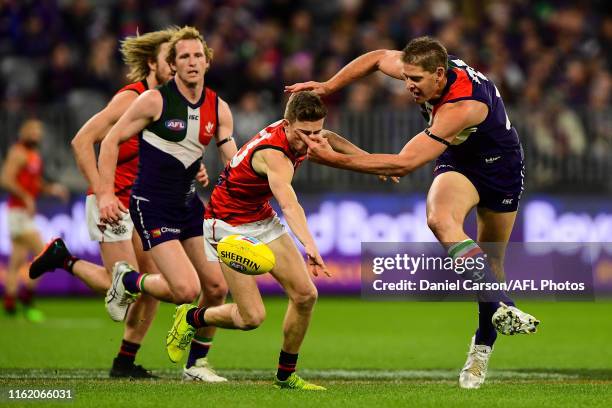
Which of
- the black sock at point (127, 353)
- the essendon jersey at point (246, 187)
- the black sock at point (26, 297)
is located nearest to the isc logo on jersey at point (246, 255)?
the essendon jersey at point (246, 187)

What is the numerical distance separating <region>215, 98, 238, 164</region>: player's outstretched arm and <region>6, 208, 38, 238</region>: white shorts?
8034 mm

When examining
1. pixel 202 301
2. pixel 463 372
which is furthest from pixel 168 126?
pixel 463 372

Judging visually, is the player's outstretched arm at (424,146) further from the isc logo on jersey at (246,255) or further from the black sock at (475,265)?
the isc logo on jersey at (246,255)

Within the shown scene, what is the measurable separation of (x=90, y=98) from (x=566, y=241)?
8069 mm

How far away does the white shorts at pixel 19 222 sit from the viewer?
57.7ft

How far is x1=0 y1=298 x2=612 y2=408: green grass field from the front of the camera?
8.68 metres

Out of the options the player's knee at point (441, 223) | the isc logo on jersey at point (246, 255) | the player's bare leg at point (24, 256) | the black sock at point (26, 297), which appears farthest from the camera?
the player's bare leg at point (24, 256)

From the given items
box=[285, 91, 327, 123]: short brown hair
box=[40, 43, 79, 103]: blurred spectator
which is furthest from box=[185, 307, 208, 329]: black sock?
box=[40, 43, 79, 103]: blurred spectator

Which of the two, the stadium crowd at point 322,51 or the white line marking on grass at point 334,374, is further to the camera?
the stadium crowd at point 322,51

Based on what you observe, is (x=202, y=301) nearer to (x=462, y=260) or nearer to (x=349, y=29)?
(x=462, y=260)

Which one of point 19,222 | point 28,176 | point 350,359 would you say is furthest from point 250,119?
point 350,359

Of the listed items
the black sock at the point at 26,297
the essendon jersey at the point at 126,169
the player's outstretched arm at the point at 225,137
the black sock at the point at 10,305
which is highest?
the player's outstretched arm at the point at 225,137

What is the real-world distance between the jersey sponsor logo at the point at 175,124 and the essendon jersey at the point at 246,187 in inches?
28.1

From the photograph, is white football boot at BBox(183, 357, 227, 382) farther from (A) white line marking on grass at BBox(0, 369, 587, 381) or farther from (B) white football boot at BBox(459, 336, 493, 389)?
(B) white football boot at BBox(459, 336, 493, 389)
